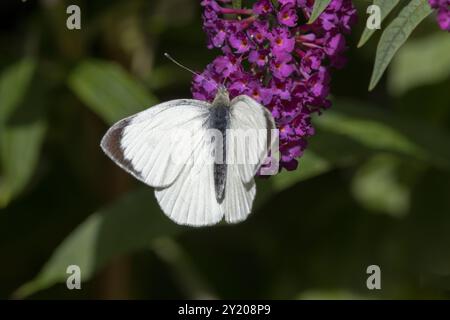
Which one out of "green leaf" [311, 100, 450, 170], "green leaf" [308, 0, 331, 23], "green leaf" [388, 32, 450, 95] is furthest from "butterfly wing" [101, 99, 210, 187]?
"green leaf" [388, 32, 450, 95]

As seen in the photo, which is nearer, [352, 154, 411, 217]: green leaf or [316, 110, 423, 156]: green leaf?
[316, 110, 423, 156]: green leaf

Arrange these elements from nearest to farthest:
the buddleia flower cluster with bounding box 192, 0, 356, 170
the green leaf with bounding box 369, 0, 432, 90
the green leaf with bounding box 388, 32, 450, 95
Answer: the green leaf with bounding box 369, 0, 432, 90
the buddleia flower cluster with bounding box 192, 0, 356, 170
the green leaf with bounding box 388, 32, 450, 95

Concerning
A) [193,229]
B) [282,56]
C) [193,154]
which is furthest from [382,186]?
[282,56]

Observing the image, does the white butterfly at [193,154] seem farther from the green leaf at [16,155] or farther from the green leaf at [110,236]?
the green leaf at [16,155]

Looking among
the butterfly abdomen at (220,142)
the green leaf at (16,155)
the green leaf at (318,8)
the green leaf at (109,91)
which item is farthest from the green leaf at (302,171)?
the green leaf at (318,8)

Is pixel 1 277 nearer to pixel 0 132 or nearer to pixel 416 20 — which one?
pixel 0 132

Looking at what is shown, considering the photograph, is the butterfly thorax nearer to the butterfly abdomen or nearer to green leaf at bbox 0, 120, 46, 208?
the butterfly abdomen

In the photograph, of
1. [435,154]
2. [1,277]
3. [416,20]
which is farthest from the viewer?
[1,277]
